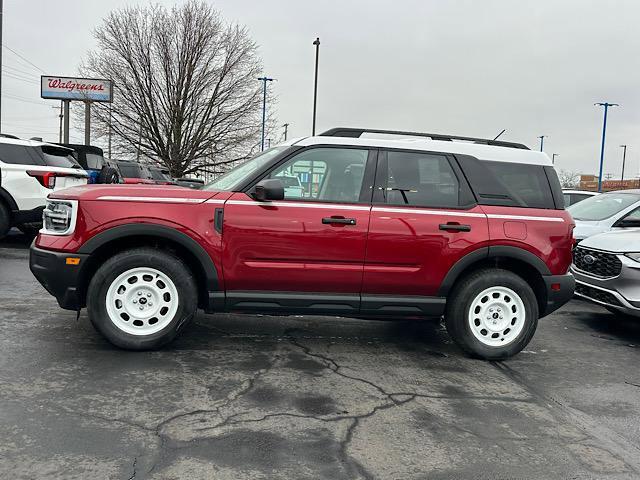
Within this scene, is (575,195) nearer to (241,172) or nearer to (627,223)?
(627,223)

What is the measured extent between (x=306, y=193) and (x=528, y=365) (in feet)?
8.37

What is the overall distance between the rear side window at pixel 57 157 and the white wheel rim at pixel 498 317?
26.2 ft

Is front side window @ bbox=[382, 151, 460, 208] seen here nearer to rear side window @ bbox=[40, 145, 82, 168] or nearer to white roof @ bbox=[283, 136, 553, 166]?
white roof @ bbox=[283, 136, 553, 166]

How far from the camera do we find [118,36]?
28484 millimetres

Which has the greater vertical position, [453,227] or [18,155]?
[18,155]

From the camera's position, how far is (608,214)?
8.71 metres

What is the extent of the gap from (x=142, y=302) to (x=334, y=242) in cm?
166

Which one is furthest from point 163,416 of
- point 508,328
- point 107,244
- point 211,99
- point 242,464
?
point 211,99

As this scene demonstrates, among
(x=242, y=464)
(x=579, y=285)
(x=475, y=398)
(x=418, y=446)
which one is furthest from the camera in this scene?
(x=579, y=285)

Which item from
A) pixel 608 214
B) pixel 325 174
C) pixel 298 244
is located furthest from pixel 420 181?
pixel 608 214

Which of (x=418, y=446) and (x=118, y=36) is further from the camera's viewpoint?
(x=118, y=36)

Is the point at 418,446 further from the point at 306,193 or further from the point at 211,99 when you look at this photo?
the point at 211,99

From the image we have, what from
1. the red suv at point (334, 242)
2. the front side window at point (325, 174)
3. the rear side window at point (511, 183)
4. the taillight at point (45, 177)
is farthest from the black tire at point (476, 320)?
the taillight at point (45, 177)

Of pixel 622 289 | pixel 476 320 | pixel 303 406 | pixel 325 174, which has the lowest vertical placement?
pixel 303 406
